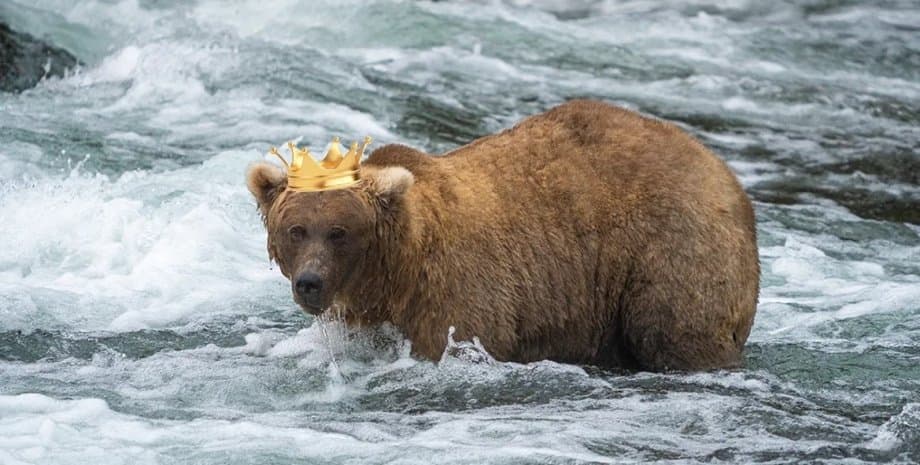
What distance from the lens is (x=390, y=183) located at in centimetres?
699

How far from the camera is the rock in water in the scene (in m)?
14.8

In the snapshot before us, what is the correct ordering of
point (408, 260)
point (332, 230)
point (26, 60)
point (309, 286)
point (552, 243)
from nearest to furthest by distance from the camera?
1. point (309, 286)
2. point (332, 230)
3. point (408, 260)
4. point (552, 243)
5. point (26, 60)

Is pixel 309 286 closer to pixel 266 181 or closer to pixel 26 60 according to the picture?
pixel 266 181

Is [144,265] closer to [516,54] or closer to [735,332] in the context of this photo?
[735,332]

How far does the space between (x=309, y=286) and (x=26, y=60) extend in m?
9.45

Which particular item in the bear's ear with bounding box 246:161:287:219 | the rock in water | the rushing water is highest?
the bear's ear with bounding box 246:161:287:219

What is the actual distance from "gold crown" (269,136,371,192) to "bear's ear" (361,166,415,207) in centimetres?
10

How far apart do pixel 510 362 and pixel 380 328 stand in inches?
26.4

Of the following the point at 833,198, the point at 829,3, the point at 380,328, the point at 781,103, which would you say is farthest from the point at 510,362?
the point at 829,3

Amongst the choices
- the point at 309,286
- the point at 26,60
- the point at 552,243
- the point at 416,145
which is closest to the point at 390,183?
the point at 309,286

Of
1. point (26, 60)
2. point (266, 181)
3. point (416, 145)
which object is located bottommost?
point (416, 145)

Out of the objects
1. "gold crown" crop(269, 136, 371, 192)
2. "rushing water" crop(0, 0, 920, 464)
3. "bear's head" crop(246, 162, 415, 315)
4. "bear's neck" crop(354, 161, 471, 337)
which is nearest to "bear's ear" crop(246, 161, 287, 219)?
"bear's head" crop(246, 162, 415, 315)

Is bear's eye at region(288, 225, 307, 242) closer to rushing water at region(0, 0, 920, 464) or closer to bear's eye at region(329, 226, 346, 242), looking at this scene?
bear's eye at region(329, 226, 346, 242)

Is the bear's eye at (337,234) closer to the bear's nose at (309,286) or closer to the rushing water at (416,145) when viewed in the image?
the bear's nose at (309,286)
